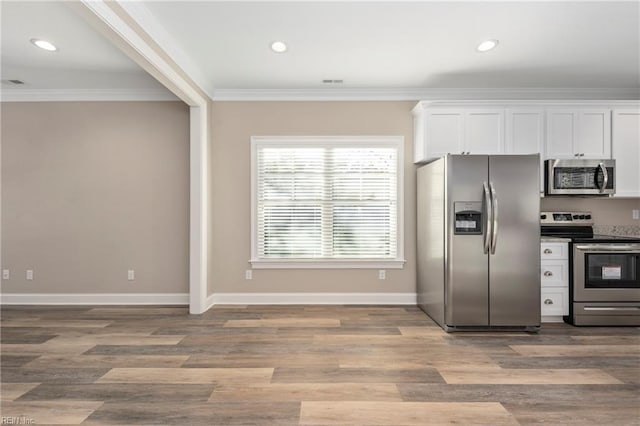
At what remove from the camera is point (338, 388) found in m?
2.52

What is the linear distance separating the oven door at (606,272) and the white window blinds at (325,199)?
197cm

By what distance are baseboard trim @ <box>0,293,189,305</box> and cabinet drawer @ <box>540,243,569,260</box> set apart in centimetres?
422

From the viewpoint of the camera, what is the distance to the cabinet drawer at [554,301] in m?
4.01

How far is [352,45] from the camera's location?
3529mm

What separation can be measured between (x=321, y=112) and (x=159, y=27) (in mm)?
2199

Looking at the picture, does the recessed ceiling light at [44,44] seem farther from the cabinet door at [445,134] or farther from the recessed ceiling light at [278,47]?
the cabinet door at [445,134]

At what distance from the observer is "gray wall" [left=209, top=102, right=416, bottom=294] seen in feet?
15.8

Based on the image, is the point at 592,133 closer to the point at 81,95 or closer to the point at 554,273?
the point at 554,273

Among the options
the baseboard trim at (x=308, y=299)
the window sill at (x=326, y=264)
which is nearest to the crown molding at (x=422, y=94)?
the window sill at (x=326, y=264)

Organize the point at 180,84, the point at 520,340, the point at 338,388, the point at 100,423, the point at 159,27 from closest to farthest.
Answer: the point at 100,423 < the point at 338,388 < the point at 159,27 < the point at 520,340 < the point at 180,84

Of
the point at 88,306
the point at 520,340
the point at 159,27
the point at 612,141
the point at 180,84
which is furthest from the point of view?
the point at 88,306

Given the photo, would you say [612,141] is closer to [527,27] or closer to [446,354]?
[527,27]

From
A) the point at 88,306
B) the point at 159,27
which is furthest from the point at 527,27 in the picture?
the point at 88,306

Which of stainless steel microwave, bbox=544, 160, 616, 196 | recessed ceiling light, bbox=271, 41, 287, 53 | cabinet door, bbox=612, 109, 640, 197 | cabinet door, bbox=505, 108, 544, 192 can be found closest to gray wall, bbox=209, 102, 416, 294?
cabinet door, bbox=505, 108, 544, 192
